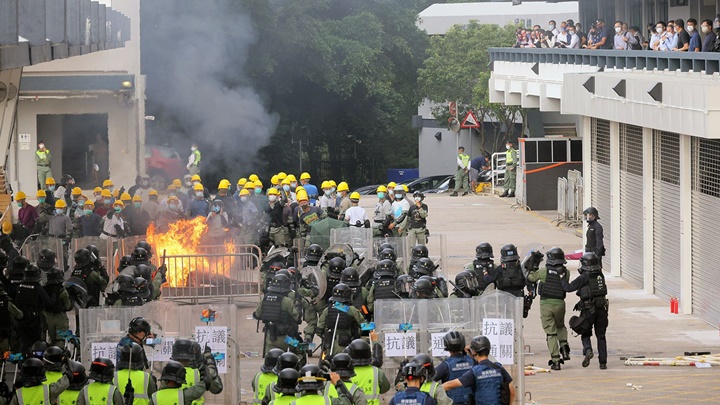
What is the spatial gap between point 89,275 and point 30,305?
1988 millimetres

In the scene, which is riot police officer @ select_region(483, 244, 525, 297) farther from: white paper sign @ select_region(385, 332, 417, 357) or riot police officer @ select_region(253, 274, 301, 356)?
white paper sign @ select_region(385, 332, 417, 357)

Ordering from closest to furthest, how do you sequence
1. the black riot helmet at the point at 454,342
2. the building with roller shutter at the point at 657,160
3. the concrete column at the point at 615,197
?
the black riot helmet at the point at 454,342 < the building with roller shutter at the point at 657,160 < the concrete column at the point at 615,197

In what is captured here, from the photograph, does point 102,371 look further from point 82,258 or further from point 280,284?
point 82,258

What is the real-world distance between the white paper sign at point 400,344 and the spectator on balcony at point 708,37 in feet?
37.4

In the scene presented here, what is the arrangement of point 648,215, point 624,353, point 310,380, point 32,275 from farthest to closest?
1. point 648,215
2. point 624,353
3. point 32,275
4. point 310,380

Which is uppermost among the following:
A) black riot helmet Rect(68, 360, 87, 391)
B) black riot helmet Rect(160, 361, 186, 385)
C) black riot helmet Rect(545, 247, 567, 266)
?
black riot helmet Rect(545, 247, 567, 266)

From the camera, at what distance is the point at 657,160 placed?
2544 centimetres

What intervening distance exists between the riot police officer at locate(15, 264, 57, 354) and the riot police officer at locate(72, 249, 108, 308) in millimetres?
1593

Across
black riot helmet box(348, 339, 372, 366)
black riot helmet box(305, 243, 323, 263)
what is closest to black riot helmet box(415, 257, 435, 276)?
black riot helmet box(305, 243, 323, 263)

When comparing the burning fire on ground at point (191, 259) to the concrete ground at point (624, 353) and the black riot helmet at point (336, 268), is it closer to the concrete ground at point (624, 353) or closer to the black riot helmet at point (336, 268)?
the concrete ground at point (624, 353)

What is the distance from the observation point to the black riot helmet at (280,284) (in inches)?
670

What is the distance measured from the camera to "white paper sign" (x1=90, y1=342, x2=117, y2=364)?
14.4 meters

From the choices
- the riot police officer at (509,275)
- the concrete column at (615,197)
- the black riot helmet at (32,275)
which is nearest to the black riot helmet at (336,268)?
the riot police officer at (509,275)

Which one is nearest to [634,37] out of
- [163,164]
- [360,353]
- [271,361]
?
[163,164]
